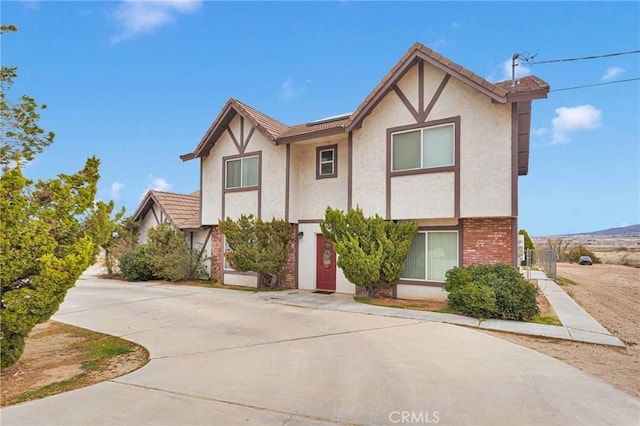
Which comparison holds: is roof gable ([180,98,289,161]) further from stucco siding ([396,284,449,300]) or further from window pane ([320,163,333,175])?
stucco siding ([396,284,449,300])

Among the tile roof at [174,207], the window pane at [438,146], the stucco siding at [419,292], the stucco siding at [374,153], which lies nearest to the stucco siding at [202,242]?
the tile roof at [174,207]

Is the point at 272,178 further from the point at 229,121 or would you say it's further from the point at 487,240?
the point at 487,240

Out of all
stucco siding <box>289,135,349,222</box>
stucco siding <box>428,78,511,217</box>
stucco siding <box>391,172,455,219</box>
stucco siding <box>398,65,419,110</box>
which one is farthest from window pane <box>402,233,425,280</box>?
stucco siding <box>398,65,419,110</box>

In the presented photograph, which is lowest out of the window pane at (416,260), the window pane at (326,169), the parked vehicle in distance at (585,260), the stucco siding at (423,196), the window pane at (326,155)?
the parked vehicle in distance at (585,260)

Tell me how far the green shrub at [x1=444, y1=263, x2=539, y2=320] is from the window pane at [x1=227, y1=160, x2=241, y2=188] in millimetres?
10274

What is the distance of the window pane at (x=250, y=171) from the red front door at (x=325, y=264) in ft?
12.4

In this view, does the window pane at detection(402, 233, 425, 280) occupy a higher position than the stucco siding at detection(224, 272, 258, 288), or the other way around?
the window pane at detection(402, 233, 425, 280)

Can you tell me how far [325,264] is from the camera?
14477 millimetres

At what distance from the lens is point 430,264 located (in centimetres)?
1179

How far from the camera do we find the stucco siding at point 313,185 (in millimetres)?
14070

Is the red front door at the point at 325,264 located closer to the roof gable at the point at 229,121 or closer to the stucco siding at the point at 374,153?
the stucco siding at the point at 374,153

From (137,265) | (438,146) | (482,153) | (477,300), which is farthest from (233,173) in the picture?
(477,300)

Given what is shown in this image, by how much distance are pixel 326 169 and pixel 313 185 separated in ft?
2.76

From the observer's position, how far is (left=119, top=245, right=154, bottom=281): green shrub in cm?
1781
